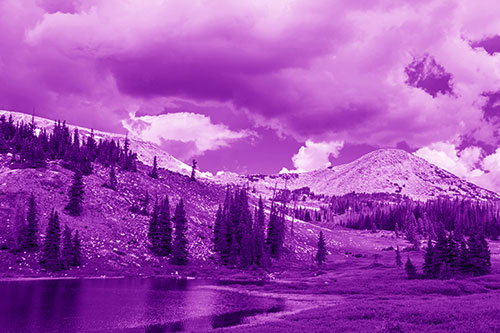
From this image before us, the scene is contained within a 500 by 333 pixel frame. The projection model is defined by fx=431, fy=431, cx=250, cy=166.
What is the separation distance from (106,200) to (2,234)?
1491 inches

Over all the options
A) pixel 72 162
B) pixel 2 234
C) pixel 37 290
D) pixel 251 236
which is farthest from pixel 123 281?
pixel 72 162

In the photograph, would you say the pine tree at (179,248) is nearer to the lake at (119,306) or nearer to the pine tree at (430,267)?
the lake at (119,306)

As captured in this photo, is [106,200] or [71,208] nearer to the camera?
[71,208]

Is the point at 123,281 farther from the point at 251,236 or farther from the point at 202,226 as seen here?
the point at 202,226

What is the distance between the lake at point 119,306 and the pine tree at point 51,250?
34.5 feet

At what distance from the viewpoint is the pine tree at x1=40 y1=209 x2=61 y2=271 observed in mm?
96369

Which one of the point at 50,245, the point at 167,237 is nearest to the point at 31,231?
the point at 50,245

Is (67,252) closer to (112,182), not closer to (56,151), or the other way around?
(112,182)

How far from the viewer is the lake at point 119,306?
47.5m

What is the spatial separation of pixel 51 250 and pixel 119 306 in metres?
46.3

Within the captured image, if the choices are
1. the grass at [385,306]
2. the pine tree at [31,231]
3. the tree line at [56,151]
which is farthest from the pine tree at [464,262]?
the tree line at [56,151]

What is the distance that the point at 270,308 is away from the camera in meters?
62.3

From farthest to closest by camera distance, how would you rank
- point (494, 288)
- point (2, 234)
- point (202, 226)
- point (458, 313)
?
point (202, 226)
point (2, 234)
point (494, 288)
point (458, 313)

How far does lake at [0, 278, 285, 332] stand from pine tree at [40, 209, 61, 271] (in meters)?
10.5
